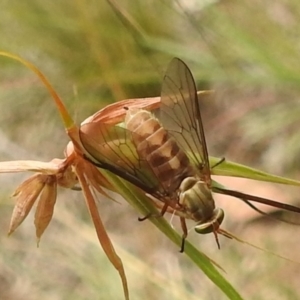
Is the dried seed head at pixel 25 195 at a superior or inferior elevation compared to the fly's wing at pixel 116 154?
inferior

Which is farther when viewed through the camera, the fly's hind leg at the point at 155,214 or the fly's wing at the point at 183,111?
the fly's wing at the point at 183,111

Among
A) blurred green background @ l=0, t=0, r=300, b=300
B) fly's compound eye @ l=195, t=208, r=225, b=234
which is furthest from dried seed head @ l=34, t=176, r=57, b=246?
blurred green background @ l=0, t=0, r=300, b=300

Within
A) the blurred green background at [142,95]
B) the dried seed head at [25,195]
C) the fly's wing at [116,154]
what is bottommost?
the blurred green background at [142,95]

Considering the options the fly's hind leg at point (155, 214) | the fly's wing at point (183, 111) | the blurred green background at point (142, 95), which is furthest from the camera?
the blurred green background at point (142, 95)

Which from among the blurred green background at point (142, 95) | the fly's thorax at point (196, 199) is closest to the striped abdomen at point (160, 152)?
the fly's thorax at point (196, 199)

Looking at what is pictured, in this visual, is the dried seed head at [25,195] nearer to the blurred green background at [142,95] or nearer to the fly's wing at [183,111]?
the fly's wing at [183,111]

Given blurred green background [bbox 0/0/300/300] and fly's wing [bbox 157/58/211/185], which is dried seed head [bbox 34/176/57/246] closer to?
fly's wing [bbox 157/58/211/185]

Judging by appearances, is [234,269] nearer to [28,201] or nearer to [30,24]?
[30,24]

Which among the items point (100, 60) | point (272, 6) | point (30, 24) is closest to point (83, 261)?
point (100, 60)
